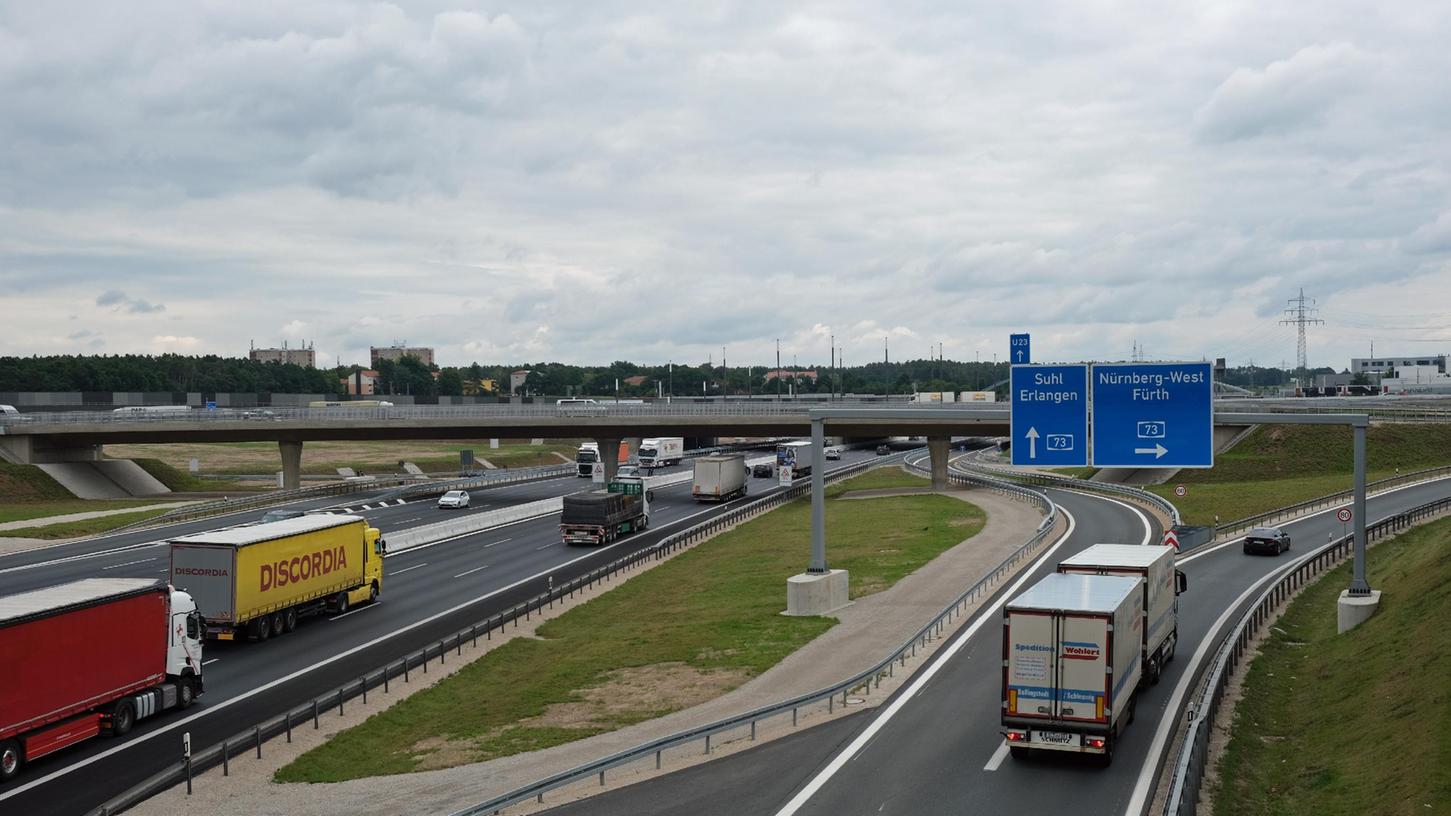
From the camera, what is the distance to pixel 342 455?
151m

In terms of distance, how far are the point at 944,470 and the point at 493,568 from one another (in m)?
49.0

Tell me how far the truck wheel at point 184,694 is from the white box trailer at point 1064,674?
2170 cm

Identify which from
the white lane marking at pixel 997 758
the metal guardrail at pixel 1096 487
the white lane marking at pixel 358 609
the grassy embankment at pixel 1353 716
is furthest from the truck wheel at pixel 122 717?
the metal guardrail at pixel 1096 487

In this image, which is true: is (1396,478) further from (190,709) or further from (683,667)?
(190,709)

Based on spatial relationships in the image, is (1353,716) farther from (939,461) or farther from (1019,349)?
(939,461)

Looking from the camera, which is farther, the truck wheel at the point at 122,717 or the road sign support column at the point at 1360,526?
the road sign support column at the point at 1360,526

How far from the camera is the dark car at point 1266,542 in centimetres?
5319

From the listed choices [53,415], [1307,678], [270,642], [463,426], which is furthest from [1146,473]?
[53,415]

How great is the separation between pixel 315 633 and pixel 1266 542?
42.4 m

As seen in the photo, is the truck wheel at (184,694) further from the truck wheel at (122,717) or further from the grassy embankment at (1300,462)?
the grassy embankment at (1300,462)

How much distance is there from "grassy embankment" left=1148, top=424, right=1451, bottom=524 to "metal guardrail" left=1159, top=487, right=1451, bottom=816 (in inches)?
603

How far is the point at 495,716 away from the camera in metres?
29.2

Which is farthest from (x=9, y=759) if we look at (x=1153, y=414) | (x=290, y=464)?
(x=290, y=464)

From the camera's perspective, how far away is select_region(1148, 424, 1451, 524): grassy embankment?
78.1 meters
